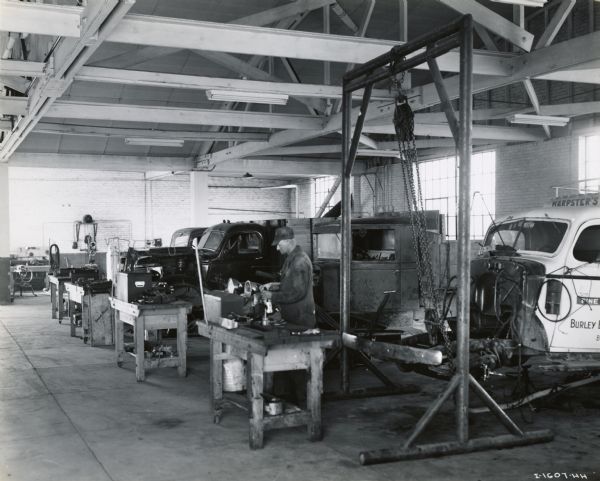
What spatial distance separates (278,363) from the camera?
544 centimetres

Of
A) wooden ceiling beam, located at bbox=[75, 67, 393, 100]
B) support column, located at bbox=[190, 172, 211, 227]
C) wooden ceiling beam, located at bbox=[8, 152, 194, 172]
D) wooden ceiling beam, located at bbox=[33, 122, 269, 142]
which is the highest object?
wooden ceiling beam, located at bbox=[75, 67, 393, 100]

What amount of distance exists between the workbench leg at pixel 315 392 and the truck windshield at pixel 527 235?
3206mm

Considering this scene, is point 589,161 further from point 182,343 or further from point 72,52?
point 72,52

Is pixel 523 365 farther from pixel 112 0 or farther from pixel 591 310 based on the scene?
pixel 112 0

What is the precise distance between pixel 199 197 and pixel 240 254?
7.24 meters

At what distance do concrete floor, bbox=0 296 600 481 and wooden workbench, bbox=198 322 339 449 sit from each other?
0.20m

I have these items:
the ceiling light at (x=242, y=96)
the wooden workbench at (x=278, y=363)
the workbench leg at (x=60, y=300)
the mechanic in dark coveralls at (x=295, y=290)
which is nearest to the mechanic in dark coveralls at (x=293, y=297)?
the mechanic in dark coveralls at (x=295, y=290)

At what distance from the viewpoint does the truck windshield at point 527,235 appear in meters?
7.38

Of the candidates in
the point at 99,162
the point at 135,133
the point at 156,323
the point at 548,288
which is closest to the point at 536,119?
the point at 548,288

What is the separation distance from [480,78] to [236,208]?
18.1m

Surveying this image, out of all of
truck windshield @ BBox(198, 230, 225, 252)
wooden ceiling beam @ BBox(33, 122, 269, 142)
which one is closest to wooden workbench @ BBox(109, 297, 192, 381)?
truck windshield @ BBox(198, 230, 225, 252)

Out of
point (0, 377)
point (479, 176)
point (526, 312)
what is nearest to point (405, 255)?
point (526, 312)

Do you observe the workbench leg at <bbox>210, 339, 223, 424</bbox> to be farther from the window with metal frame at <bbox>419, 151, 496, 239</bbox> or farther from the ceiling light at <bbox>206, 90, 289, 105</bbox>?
the window with metal frame at <bbox>419, 151, 496, 239</bbox>

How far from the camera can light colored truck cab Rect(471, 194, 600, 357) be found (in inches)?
267
